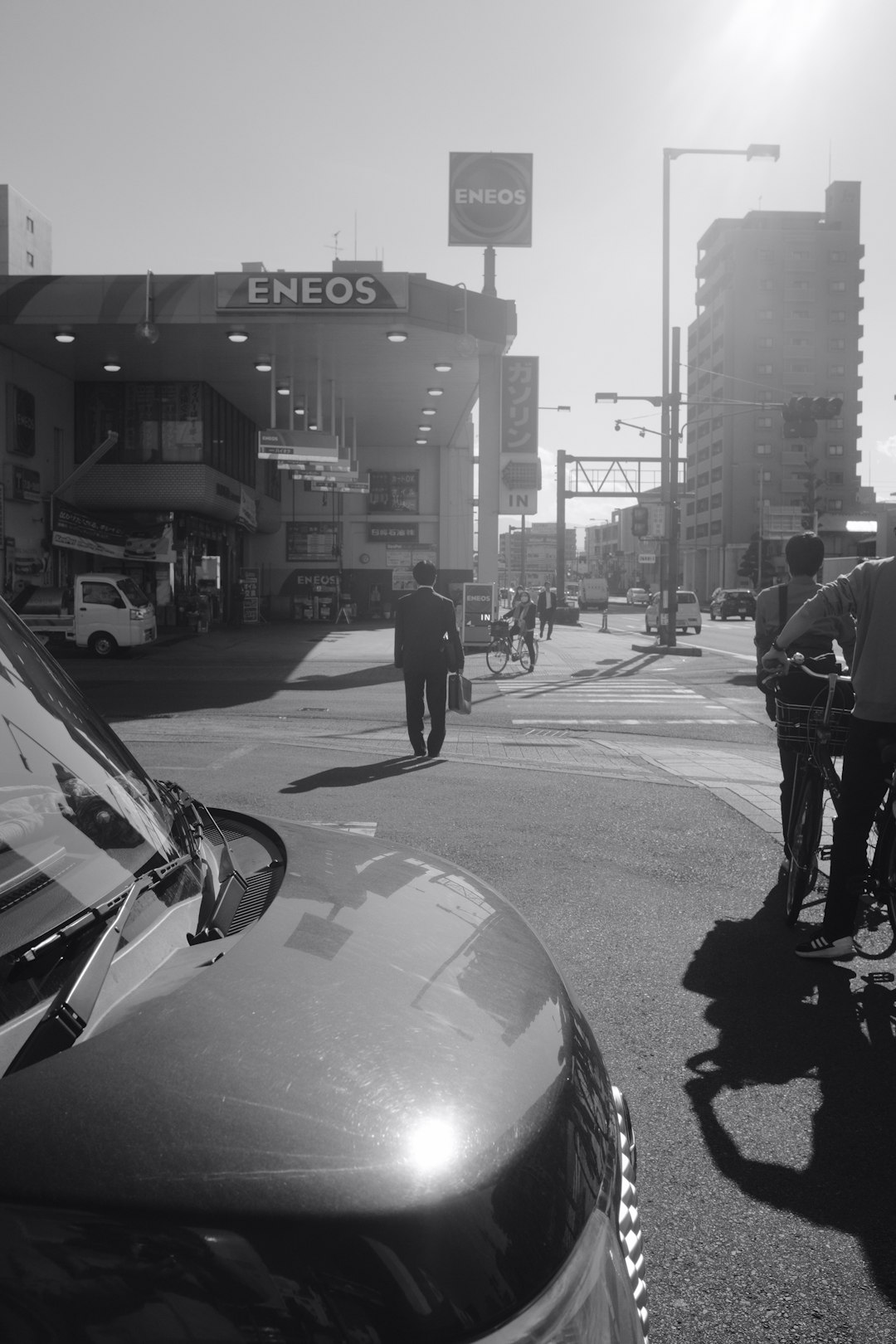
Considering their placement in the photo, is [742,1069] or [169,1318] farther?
[742,1069]

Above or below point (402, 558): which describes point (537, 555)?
above

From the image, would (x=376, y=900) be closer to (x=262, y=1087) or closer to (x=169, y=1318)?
(x=262, y=1087)

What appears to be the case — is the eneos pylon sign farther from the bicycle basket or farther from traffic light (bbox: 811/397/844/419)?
the bicycle basket

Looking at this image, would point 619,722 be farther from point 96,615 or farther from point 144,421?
point 144,421

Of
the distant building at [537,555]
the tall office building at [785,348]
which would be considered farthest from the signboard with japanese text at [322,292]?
the distant building at [537,555]

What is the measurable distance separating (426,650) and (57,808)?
8.67 metres

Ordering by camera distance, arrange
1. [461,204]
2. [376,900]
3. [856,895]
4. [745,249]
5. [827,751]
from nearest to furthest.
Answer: [376,900]
[856,895]
[827,751]
[461,204]
[745,249]

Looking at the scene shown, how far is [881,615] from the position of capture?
14.0ft

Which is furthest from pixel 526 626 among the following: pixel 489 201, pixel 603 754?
pixel 489 201

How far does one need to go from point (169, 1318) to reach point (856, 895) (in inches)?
153

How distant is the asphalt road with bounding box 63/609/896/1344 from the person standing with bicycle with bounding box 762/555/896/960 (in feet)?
0.75

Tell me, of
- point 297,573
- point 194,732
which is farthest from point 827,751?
point 297,573

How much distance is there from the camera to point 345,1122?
1.21m

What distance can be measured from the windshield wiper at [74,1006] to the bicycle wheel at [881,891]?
343cm
